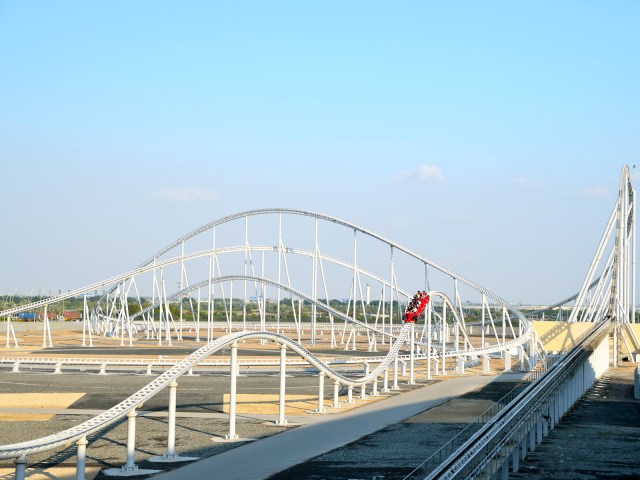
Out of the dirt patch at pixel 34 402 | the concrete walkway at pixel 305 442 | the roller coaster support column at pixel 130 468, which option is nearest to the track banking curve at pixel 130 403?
the roller coaster support column at pixel 130 468

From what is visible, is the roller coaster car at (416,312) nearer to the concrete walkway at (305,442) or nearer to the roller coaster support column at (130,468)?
the concrete walkway at (305,442)

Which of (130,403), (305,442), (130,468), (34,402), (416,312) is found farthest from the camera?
(416,312)

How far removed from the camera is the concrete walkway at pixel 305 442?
18.1 metres

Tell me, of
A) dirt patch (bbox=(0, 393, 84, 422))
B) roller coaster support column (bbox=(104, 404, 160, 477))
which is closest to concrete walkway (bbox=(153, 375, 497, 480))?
roller coaster support column (bbox=(104, 404, 160, 477))

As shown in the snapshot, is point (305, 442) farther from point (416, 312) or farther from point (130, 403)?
point (416, 312)

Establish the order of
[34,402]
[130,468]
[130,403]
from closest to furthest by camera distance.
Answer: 1. [130,468]
2. [130,403]
3. [34,402]

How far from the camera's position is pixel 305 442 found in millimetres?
22219

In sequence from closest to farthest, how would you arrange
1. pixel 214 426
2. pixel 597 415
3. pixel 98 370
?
pixel 214 426, pixel 597 415, pixel 98 370

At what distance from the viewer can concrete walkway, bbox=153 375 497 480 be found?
18.1 m

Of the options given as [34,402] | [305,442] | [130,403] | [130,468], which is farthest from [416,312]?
[130,468]

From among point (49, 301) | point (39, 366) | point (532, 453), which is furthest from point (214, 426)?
point (49, 301)

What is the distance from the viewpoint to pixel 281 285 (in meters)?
60.6

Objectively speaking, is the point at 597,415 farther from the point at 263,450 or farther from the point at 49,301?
the point at 49,301

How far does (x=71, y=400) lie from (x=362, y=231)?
89.1 ft
